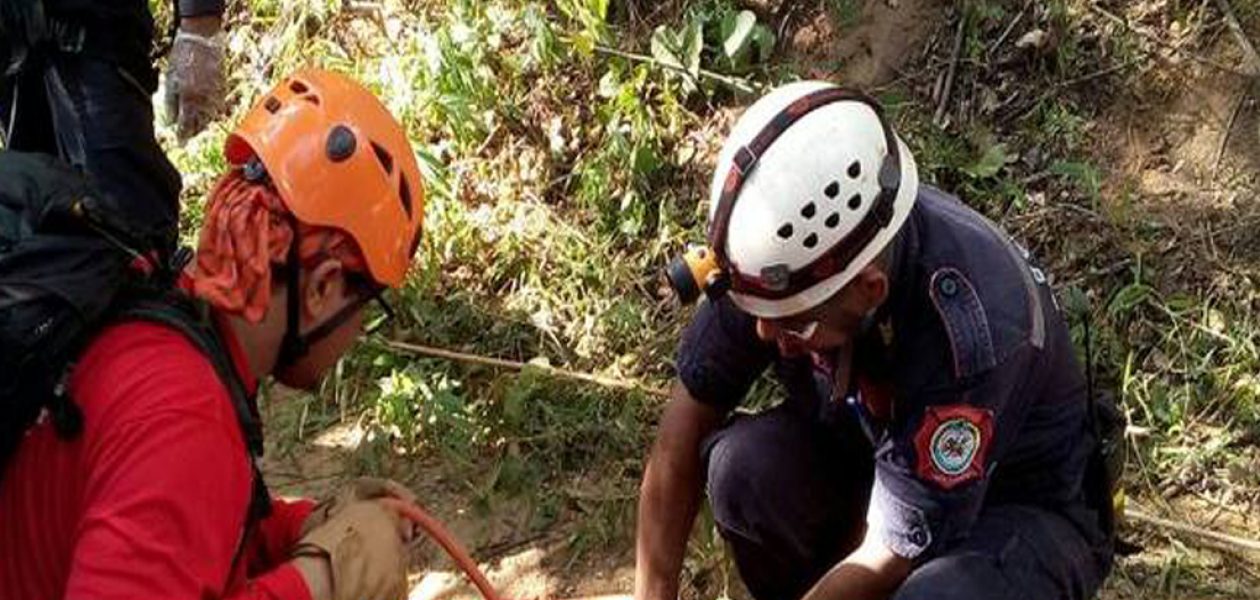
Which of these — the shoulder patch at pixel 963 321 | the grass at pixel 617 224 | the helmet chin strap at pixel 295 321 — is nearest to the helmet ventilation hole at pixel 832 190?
the shoulder patch at pixel 963 321

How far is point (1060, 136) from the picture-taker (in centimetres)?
482

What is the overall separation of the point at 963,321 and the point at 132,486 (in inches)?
59.9

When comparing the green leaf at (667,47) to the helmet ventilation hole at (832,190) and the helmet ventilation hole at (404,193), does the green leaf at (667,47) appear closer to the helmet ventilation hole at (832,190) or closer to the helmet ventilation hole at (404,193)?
the helmet ventilation hole at (832,190)

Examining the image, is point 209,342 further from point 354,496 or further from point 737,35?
point 737,35

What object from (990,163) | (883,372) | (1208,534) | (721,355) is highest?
(883,372)

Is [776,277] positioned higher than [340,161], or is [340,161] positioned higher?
[340,161]

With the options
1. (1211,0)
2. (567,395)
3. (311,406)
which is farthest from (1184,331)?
(311,406)

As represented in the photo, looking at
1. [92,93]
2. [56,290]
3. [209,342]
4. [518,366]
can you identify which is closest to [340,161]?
[209,342]

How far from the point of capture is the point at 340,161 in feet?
7.78

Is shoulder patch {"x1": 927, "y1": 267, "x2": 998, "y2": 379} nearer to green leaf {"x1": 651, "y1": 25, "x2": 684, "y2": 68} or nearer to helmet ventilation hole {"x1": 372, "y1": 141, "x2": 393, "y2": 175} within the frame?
helmet ventilation hole {"x1": 372, "y1": 141, "x2": 393, "y2": 175}

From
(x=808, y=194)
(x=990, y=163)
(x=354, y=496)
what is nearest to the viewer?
(x=354, y=496)

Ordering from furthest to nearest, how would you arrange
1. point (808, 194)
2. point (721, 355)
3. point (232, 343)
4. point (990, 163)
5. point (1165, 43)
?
point (1165, 43) → point (990, 163) → point (721, 355) → point (808, 194) → point (232, 343)

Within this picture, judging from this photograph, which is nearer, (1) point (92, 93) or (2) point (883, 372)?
(2) point (883, 372)

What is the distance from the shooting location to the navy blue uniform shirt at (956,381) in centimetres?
286
